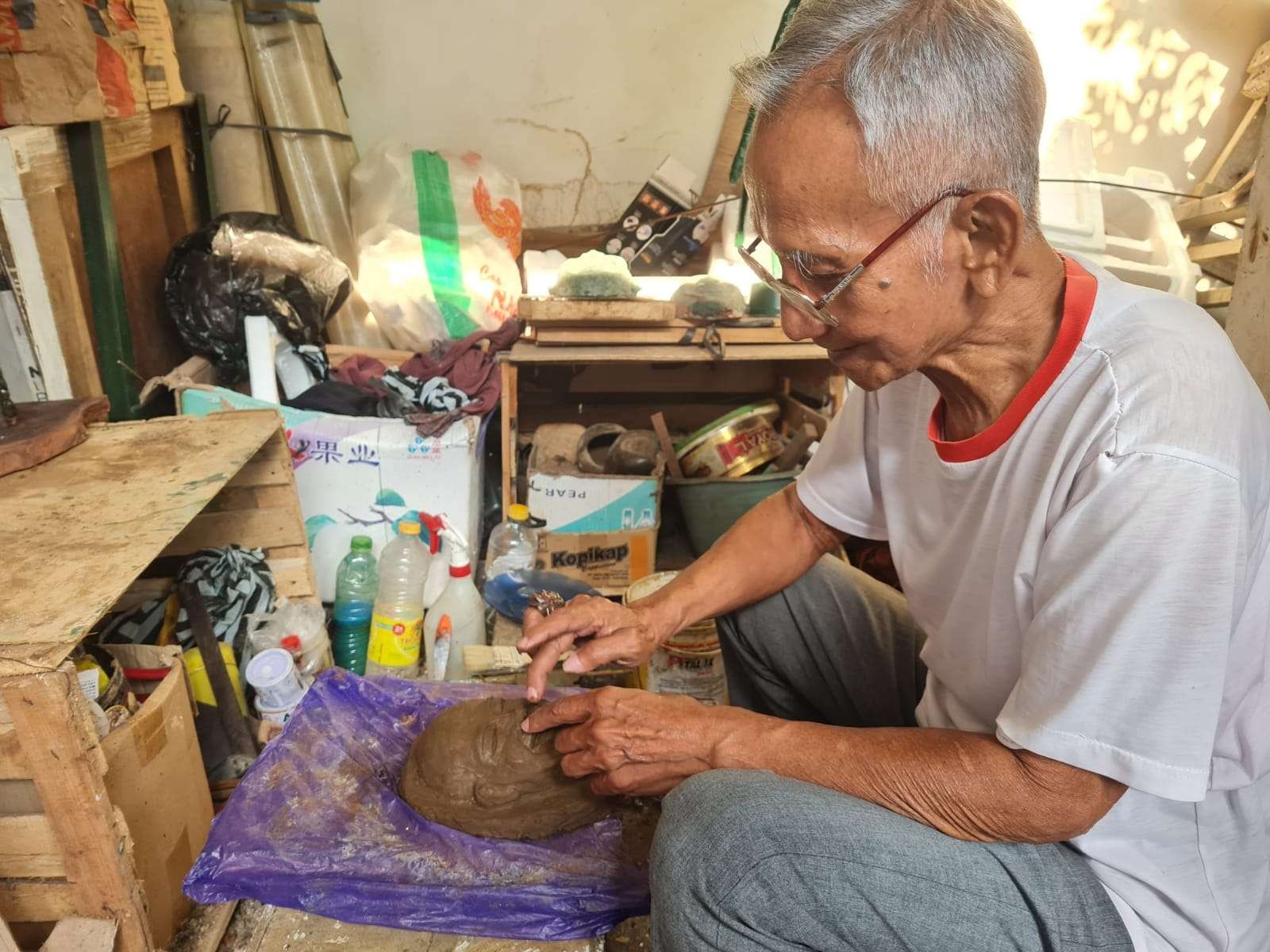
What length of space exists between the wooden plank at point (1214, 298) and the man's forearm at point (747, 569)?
2.41 meters

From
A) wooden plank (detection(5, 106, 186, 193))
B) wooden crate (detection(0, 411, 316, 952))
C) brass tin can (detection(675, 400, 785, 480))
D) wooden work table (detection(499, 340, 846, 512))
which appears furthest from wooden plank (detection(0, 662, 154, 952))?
wooden work table (detection(499, 340, 846, 512))

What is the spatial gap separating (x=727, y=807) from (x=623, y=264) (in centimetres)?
212

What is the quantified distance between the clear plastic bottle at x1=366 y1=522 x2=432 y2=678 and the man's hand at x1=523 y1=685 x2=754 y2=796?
1.00 m

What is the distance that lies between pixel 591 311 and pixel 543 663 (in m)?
1.45

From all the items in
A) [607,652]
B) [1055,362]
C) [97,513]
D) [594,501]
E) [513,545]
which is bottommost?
[513,545]

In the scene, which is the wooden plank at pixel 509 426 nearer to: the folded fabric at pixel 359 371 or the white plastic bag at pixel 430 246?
the white plastic bag at pixel 430 246

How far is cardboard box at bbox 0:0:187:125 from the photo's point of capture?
1999 millimetres

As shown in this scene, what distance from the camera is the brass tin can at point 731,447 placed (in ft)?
9.49

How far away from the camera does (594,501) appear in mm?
2744

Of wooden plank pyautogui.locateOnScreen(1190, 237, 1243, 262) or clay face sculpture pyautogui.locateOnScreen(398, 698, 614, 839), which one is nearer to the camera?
clay face sculpture pyautogui.locateOnScreen(398, 698, 614, 839)

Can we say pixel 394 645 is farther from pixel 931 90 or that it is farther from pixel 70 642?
pixel 931 90

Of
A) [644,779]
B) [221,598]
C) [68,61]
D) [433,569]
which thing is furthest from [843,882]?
[68,61]

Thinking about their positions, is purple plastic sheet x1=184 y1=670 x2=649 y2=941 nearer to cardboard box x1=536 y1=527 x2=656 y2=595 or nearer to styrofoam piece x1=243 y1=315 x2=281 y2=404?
cardboard box x1=536 y1=527 x2=656 y2=595

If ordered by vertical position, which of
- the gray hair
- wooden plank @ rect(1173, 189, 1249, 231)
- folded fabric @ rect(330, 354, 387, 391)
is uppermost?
the gray hair
